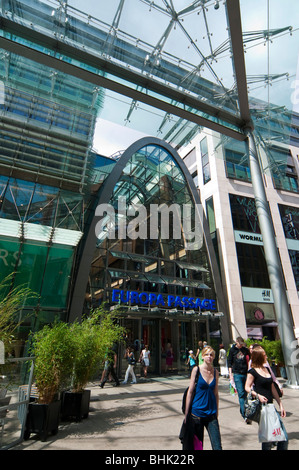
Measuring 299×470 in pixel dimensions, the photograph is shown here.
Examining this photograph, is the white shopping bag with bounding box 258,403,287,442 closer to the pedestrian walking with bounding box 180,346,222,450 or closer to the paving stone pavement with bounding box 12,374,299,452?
the pedestrian walking with bounding box 180,346,222,450

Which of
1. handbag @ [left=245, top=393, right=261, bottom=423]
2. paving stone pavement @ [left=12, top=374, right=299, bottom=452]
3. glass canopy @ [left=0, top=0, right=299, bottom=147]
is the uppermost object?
glass canopy @ [left=0, top=0, right=299, bottom=147]

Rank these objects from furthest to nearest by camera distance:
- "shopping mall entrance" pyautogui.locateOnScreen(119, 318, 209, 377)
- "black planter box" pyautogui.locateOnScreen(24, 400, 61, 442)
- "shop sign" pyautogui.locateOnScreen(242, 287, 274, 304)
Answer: "shop sign" pyautogui.locateOnScreen(242, 287, 274, 304) → "shopping mall entrance" pyautogui.locateOnScreen(119, 318, 209, 377) → "black planter box" pyautogui.locateOnScreen(24, 400, 61, 442)

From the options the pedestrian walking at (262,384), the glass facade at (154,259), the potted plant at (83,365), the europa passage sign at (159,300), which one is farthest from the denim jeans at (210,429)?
the europa passage sign at (159,300)

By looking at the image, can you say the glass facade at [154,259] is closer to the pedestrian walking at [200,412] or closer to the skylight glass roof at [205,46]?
the skylight glass roof at [205,46]

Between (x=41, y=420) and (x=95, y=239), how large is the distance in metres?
10.8

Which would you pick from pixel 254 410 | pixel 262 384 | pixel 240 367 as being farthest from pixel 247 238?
pixel 254 410

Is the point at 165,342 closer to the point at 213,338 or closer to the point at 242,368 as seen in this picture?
the point at 213,338

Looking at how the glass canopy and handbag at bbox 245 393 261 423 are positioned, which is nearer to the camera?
handbag at bbox 245 393 261 423

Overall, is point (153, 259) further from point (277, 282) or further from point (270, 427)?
point (270, 427)

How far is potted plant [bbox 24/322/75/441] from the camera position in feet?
16.6

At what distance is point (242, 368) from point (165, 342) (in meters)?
10.1

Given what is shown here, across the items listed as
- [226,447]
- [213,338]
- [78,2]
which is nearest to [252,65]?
[78,2]

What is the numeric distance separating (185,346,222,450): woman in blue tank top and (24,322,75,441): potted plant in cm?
333

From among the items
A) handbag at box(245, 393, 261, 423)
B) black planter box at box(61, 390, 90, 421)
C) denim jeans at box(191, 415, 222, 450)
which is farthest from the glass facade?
denim jeans at box(191, 415, 222, 450)
